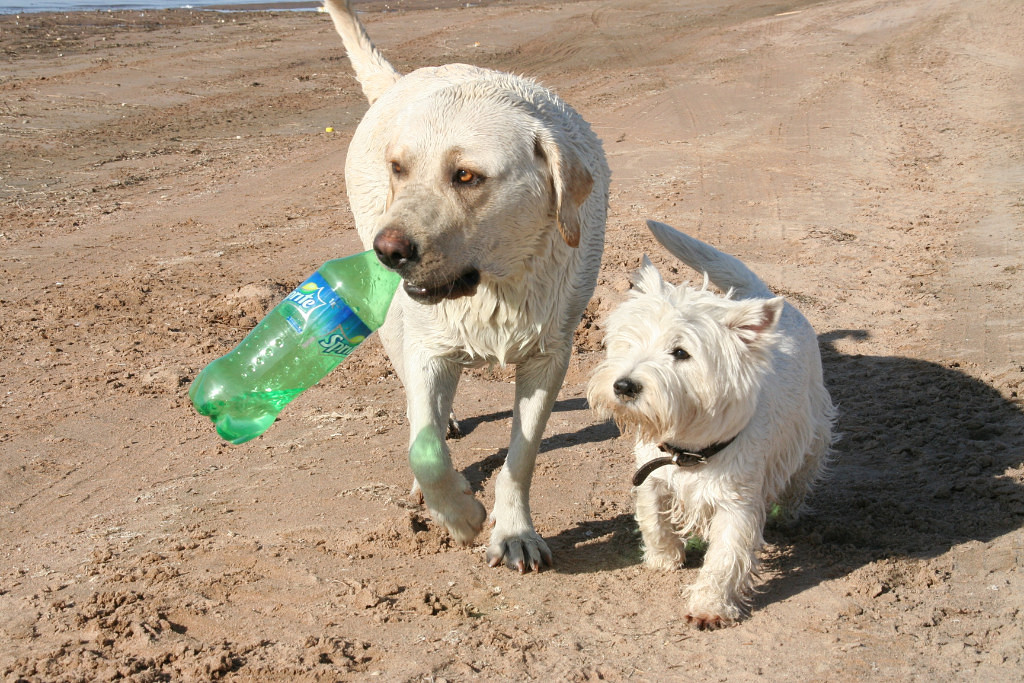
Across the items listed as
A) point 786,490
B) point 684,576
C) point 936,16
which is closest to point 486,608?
point 684,576

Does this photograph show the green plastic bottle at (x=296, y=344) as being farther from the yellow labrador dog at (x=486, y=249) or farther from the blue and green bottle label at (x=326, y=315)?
the yellow labrador dog at (x=486, y=249)

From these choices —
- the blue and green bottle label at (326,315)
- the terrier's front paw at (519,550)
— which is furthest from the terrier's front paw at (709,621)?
the blue and green bottle label at (326,315)

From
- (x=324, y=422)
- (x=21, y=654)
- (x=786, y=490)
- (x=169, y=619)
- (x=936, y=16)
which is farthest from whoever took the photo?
(x=936, y=16)

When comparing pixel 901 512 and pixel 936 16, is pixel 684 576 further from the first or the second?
pixel 936 16

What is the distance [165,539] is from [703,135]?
9.58m

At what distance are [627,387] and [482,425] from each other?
2.84 m

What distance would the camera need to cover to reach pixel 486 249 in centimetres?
416

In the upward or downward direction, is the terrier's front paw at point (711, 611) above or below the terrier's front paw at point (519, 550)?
above

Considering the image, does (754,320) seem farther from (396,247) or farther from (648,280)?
(396,247)

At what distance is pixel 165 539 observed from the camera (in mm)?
4805

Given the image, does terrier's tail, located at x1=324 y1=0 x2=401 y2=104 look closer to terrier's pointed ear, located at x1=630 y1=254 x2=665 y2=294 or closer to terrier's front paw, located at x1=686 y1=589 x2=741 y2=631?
terrier's pointed ear, located at x1=630 y1=254 x2=665 y2=294

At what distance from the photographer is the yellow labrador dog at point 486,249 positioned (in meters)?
4.05

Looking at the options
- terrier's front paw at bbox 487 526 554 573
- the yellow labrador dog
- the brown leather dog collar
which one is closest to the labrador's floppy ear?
the yellow labrador dog

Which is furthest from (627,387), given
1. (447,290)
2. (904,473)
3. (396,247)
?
(904,473)
